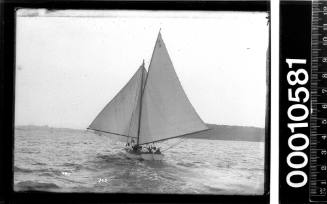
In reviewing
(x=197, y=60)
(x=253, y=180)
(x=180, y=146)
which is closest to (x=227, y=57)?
(x=197, y=60)

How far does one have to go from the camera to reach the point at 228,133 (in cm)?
166

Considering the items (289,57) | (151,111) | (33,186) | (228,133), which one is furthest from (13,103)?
(289,57)

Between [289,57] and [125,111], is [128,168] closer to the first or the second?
[125,111]

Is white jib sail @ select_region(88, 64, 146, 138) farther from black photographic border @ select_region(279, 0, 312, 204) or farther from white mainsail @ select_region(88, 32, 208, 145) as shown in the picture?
black photographic border @ select_region(279, 0, 312, 204)

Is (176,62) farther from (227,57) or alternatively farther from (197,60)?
(227,57)

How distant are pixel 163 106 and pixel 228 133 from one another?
30 centimetres

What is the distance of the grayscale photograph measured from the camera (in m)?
1.65

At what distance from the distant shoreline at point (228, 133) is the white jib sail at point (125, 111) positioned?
4.1 inches

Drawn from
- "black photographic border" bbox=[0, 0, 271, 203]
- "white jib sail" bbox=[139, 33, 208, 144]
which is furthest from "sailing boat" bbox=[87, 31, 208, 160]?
"black photographic border" bbox=[0, 0, 271, 203]

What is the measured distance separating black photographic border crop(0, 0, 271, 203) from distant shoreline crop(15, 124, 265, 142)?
38mm

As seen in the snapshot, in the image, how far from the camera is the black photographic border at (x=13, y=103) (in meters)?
1.64

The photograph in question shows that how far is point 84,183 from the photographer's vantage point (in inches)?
65.3

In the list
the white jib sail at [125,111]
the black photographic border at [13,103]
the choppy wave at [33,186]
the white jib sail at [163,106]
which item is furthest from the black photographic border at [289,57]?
the choppy wave at [33,186]

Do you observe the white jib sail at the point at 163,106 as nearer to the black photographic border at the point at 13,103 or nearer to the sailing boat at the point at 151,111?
the sailing boat at the point at 151,111
